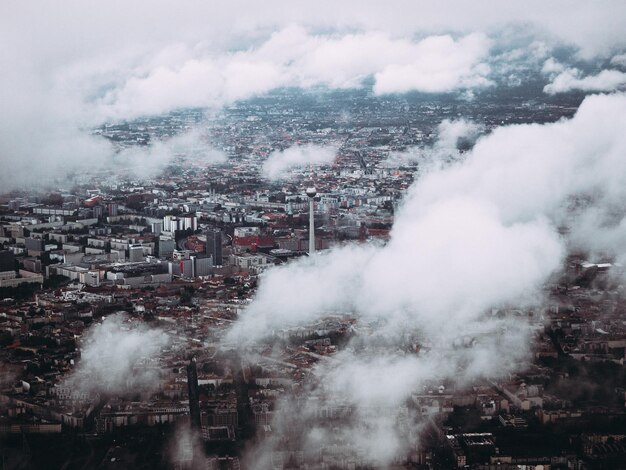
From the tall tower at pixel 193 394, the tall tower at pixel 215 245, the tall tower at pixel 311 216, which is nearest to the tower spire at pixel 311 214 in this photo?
the tall tower at pixel 311 216

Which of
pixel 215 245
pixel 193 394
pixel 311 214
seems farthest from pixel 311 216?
pixel 193 394

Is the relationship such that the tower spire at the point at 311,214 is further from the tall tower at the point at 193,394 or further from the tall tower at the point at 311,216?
the tall tower at the point at 193,394

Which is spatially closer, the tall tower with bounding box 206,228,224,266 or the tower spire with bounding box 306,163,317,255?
the tall tower with bounding box 206,228,224,266

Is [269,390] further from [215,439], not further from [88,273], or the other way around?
[88,273]

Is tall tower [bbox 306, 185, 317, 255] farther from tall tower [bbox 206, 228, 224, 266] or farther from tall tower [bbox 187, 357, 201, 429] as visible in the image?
tall tower [bbox 187, 357, 201, 429]

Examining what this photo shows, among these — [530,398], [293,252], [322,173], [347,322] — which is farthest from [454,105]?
[530,398]

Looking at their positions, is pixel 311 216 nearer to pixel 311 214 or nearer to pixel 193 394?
pixel 311 214

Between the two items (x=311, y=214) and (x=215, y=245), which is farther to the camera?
(x=311, y=214)

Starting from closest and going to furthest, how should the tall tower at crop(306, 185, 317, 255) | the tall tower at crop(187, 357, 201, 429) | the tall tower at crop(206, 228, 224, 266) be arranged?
the tall tower at crop(187, 357, 201, 429)
the tall tower at crop(206, 228, 224, 266)
the tall tower at crop(306, 185, 317, 255)

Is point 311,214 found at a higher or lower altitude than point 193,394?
higher

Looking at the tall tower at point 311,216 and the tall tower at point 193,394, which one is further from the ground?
the tall tower at point 311,216

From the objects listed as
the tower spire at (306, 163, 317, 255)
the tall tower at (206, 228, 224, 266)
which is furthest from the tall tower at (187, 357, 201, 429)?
the tower spire at (306, 163, 317, 255)
